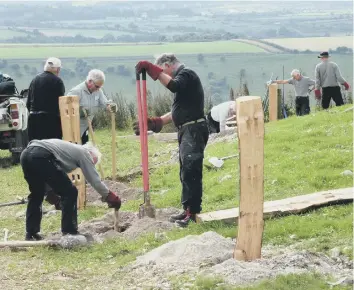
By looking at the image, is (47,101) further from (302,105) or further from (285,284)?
(302,105)

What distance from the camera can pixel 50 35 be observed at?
Result: 64125 mm

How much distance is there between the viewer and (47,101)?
1257cm

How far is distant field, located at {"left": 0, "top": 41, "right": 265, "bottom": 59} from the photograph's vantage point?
54469 millimetres

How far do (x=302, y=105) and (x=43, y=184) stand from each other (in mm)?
11774

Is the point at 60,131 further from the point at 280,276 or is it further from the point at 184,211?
the point at 280,276

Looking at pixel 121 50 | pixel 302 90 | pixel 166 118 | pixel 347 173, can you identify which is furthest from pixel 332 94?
pixel 121 50

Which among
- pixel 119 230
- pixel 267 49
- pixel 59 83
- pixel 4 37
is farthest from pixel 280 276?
pixel 4 37

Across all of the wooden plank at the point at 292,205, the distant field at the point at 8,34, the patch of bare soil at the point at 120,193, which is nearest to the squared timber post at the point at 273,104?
the patch of bare soil at the point at 120,193

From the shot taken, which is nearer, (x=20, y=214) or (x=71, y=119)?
(x=71, y=119)

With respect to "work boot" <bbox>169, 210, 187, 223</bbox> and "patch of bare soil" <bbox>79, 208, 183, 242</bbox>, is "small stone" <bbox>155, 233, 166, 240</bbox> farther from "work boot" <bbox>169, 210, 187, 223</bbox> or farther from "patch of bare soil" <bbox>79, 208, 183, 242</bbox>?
"work boot" <bbox>169, 210, 187, 223</bbox>

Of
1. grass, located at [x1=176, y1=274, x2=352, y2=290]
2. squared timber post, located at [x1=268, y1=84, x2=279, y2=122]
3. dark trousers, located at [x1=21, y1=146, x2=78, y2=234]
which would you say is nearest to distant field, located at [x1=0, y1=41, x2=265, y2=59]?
squared timber post, located at [x1=268, y1=84, x2=279, y2=122]

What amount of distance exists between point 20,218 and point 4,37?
51.5 m

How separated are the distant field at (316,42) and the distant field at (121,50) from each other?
199cm

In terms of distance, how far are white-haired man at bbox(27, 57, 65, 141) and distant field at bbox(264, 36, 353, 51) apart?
1506 inches
